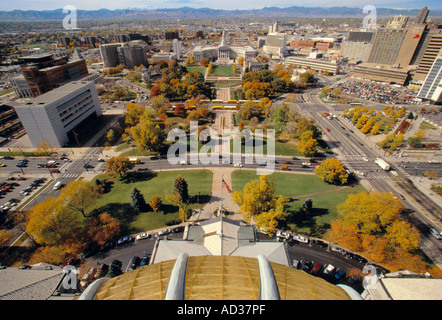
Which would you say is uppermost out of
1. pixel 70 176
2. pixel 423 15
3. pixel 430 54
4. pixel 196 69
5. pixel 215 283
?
pixel 423 15

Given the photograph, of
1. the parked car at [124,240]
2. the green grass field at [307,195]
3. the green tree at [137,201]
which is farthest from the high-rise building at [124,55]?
the parked car at [124,240]

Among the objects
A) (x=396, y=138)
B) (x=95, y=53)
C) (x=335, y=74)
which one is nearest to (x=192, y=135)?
(x=396, y=138)

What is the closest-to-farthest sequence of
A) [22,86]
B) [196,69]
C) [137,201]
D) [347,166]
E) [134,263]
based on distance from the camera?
[134,263], [137,201], [347,166], [22,86], [196,69]

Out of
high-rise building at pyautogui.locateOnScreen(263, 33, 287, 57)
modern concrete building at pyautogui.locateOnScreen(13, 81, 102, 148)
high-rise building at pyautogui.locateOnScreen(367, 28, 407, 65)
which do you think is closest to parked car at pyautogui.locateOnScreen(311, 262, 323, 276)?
modern concrete building at pyautogui.locateOnScreen(13, 81, 102, 148)

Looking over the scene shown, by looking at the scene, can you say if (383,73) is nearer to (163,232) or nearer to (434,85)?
(434,85)

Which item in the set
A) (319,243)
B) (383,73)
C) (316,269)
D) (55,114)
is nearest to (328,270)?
(316,269)

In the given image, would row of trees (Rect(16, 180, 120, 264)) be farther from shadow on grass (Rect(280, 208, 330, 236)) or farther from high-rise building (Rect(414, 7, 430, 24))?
high-rise building (Rect(414, 7, 430, 24))
